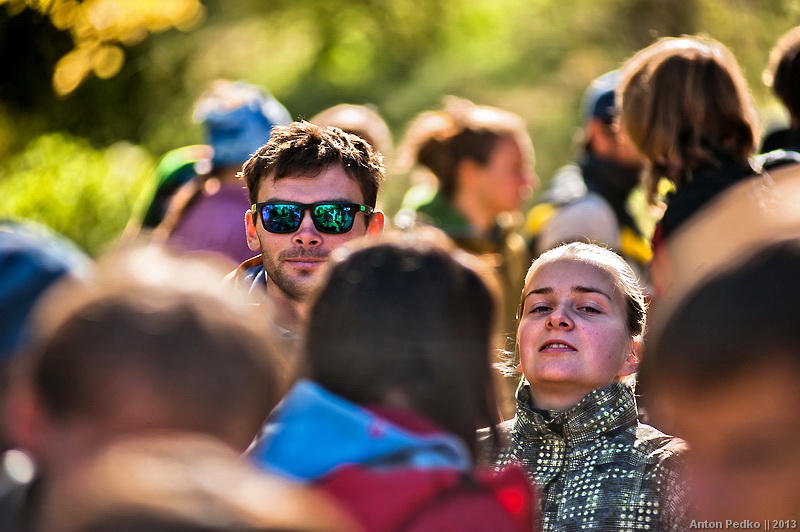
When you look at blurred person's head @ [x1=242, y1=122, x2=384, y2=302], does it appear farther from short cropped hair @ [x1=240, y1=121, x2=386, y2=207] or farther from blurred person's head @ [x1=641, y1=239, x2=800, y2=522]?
blurred person's head @ [x1=641, y1=239, x2=800, y2=522]

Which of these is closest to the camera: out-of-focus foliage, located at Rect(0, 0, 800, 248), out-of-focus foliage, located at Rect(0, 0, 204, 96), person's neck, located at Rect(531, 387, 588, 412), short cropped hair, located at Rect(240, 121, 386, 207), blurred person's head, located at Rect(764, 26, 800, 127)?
person's neck, located at Rect(531, 387, 588, 412)

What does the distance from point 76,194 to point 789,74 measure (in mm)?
5659

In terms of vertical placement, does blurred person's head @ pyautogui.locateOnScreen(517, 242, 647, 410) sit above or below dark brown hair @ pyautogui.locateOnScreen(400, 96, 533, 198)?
below

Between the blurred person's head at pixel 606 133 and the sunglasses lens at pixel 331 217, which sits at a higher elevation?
the blurred person's head at pixel 606 133

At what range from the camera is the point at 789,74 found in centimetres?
408

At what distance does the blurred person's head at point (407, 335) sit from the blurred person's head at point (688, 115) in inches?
75.5

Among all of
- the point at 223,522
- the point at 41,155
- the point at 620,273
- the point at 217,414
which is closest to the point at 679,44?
the point at 620,273

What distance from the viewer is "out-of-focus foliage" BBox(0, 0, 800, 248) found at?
858cm

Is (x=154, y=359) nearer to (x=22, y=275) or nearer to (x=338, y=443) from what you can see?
(x=338, y=443)

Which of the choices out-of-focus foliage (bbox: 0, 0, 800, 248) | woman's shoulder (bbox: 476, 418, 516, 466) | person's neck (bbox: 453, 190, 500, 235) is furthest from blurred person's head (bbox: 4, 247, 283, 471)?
out-of-focus foliage (bbox: 0, 0, 800, 248)

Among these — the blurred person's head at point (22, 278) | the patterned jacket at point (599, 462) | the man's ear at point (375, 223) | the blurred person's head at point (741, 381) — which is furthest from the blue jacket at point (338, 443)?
the man's ear at point (375, 223)

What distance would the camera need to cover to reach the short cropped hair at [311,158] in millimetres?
3631

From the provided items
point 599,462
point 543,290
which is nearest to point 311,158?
point 543,290

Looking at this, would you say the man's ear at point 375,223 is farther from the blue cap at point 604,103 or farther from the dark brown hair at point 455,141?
the dark brown hair at point 455,141
